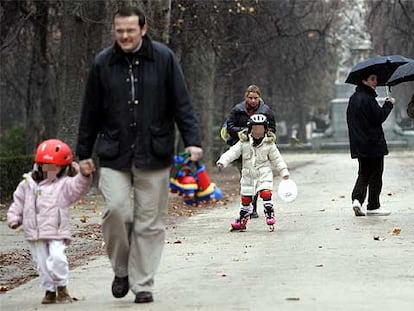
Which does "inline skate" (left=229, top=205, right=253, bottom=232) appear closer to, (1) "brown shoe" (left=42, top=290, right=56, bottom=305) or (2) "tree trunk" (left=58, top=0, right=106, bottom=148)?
(1) "brown shoe" (left=42, top=290, right=56, bottom=305)

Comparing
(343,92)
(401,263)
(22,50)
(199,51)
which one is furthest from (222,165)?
(343,92)

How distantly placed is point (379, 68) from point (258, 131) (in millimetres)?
2716

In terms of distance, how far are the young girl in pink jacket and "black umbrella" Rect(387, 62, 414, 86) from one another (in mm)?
7303

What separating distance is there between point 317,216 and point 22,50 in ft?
64.4

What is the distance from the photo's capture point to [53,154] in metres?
8.32

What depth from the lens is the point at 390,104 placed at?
14969 mm

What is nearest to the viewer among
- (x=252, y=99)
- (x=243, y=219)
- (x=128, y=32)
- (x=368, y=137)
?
(x=128, y=32)

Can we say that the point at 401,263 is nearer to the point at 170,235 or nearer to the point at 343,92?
the point at 170,235

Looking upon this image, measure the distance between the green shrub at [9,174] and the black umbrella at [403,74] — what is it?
9.84 m

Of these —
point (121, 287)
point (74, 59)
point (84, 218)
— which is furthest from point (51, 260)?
point (74, 59)

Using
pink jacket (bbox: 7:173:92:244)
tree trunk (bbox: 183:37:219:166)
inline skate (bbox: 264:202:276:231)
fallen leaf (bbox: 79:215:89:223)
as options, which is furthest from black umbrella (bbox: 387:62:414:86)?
tree trunk (bbox: 183:37:219:166)

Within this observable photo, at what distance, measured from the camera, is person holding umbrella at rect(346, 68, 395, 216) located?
598 inches

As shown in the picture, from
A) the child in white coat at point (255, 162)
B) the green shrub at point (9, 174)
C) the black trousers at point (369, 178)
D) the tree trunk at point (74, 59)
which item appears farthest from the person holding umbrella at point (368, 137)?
the tree trunk at point (74, 59)

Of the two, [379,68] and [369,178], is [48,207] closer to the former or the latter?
[369,178]
